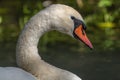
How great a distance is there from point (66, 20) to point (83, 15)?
13.1 feet

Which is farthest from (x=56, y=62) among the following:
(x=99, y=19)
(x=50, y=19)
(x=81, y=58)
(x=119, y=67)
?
(x=50, y=19)

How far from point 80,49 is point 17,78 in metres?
3.04

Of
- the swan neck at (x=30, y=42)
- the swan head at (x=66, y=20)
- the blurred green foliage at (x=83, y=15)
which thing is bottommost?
the blurred green foliage at (x=83, y=15)

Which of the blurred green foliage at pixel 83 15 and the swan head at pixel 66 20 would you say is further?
the blurred green foliage at pixel 83 15

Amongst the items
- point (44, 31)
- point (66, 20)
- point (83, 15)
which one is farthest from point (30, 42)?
point (83, 15)

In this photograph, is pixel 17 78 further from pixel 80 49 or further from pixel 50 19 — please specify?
pixel 80 49

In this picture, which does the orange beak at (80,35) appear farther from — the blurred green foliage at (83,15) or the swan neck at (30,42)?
the blurred green foliage at (83,15)

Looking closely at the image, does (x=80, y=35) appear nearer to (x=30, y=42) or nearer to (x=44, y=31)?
(x=44, y=31)

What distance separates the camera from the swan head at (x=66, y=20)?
12.1 ft

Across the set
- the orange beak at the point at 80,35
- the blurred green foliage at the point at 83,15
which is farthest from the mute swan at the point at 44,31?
the blurred green foliage at the point at 83,15

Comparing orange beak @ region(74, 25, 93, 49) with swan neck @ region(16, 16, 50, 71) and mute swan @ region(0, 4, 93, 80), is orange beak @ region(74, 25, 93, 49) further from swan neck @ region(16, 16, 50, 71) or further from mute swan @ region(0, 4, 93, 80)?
swan neck @ region(16, 16, 50, 71)

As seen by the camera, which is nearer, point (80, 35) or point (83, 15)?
point (80, 35)

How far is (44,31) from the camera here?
3.76 metres

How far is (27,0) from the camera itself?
8.22m
